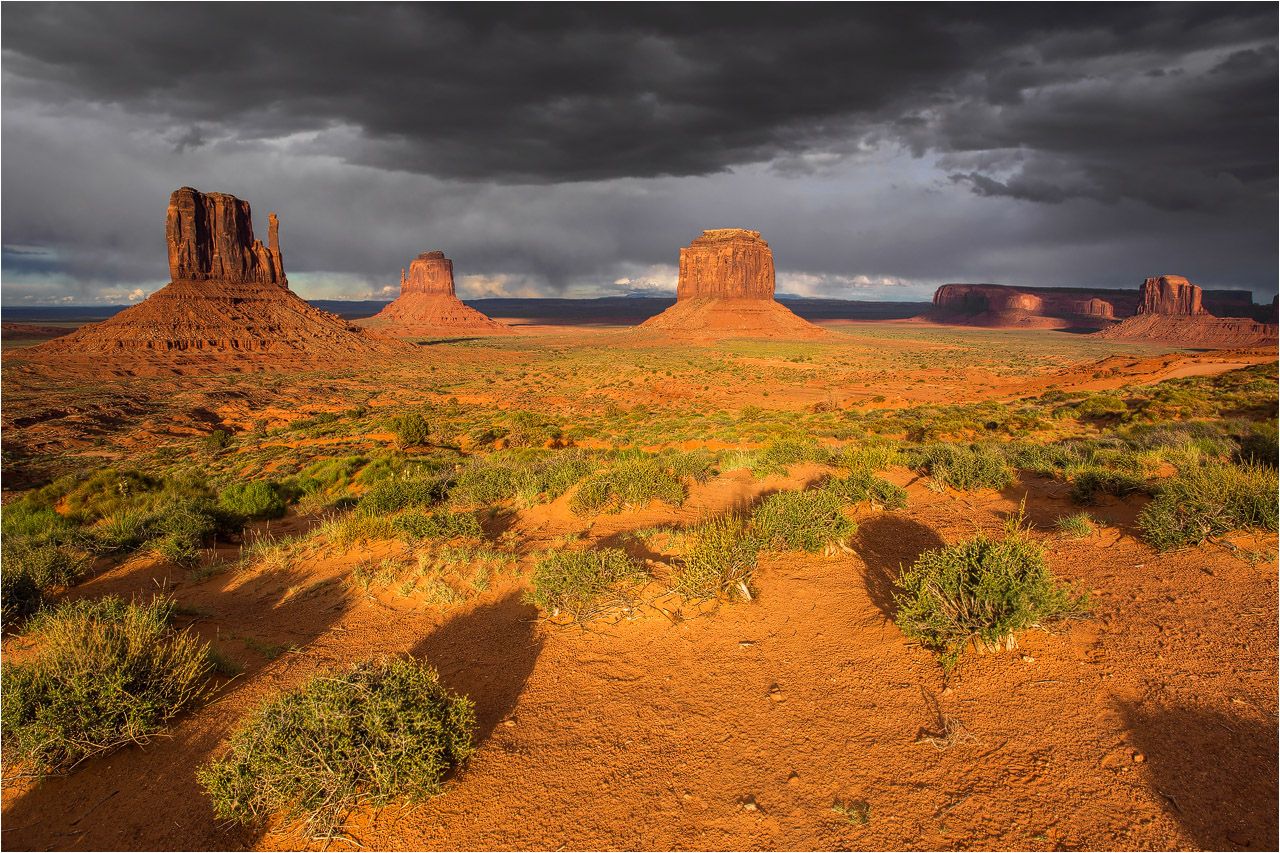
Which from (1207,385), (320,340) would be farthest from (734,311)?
(1207,385)

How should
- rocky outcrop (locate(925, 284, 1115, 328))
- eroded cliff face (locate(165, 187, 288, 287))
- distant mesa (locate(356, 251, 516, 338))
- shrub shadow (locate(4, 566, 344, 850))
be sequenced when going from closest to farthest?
1. shrub shadow (locate(4, 566, 344, 850))
2. eroded cliff face (locate(165, 187, 288, 287))
3. distant mesa (locate(356, 251, 516, 338))
4. rocky outcrop (locate(925, 284, 1115, 328))

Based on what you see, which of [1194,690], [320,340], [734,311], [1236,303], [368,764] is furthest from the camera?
[1236,303]

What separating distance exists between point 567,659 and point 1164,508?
21.6 feet

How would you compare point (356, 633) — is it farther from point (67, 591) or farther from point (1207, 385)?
point (1207, 385)

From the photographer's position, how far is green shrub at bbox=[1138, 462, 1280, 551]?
5.86m

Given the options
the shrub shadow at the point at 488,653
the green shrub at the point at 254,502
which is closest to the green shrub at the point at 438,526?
the shrub shadow at the point at 488,653

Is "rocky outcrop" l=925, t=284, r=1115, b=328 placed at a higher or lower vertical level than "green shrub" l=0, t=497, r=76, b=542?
higher

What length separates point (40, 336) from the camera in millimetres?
101875

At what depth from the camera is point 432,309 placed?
149 meters

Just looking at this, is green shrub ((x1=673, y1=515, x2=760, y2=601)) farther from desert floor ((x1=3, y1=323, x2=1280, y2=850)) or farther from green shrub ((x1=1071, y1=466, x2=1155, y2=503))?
green shrub ((x1=1071, y1=466, x2=1155, y2=503))

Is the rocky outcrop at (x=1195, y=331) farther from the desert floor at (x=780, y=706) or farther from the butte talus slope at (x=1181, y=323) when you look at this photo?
the desert floor at (x=780, y=706)

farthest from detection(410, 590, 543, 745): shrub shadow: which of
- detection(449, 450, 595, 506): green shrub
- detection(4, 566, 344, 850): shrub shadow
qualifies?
detection(449, 450, 595, 506): green shrub

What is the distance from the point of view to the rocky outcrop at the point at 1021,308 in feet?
504

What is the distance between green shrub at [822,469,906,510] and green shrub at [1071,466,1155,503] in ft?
7.60
